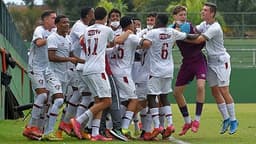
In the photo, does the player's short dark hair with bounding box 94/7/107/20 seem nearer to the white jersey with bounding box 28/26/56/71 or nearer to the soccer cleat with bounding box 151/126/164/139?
the white jersey with bounding box 28/26/56/71

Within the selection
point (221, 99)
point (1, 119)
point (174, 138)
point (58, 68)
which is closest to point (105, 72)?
point (58, 68)

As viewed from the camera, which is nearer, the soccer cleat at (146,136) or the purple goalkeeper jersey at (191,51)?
the soccer cleat at (146,136)

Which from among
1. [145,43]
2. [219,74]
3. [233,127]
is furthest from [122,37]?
[233,127]

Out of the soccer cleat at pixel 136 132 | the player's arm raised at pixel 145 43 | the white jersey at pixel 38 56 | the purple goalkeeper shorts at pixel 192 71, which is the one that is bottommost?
the soccer cleat at pixel 136 132

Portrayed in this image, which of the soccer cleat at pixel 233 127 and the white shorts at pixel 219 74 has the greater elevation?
the white shorts at pixel 219 74

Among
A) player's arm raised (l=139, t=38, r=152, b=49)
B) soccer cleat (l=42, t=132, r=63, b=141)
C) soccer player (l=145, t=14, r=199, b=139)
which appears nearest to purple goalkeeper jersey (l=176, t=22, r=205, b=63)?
soccer player (l=145, t=14, r=199, b=139)

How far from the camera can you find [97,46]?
13.1 meters

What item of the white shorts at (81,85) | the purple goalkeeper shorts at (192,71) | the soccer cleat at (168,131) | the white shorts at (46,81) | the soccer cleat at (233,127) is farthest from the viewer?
the soccer cleat at (233,127)

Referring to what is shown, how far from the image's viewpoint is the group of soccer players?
13.2 meters

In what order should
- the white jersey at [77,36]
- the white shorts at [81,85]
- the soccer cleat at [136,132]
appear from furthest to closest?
the soccer cleat at [136,132], the white jersey at [77,36], the white shorts at [81,85]

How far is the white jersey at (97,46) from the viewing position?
1311 cm

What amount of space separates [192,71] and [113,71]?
4.88ft

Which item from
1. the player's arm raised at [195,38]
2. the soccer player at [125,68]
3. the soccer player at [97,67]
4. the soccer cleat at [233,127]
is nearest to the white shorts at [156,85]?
the soccer player at [125,68]

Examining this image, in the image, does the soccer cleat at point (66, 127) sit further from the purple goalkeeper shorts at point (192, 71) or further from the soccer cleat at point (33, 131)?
the purple goalkeeper shorts at point (192, 71)
